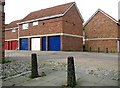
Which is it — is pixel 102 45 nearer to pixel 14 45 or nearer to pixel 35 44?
pixel 35 44

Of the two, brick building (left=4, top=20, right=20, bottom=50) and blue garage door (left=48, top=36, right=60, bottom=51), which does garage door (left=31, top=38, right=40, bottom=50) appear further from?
brick building (left=4, top=20, right=20, bottom=50)

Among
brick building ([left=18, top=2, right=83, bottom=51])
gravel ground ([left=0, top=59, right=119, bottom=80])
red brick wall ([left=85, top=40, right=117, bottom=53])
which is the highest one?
brick building ([left=18, top=2, right=83, bottom=51])

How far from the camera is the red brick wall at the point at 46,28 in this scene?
27581 mm

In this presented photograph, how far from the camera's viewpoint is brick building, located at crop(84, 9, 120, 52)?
32.1m

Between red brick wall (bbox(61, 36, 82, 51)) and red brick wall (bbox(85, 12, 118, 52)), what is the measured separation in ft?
15.0

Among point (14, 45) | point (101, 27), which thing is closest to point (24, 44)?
point (14, 45)

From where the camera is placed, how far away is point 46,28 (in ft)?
96.0

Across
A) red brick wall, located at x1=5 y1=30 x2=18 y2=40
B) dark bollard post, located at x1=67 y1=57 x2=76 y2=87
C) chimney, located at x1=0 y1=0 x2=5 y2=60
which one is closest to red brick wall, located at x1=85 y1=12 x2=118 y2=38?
red brick wall, located at x1=5 y1=30 x2=18 y2=40

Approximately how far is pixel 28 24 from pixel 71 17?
891 centimetres

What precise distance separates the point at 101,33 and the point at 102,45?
254cm

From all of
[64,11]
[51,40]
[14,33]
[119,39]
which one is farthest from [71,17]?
[14,33]

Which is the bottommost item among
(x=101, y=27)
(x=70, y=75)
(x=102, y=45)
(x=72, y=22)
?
(x=70, y=75)

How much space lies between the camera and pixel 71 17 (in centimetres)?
2969

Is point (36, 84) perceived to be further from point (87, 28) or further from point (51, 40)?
point (87, 28)
